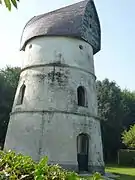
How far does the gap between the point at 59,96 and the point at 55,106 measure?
66 centimetres

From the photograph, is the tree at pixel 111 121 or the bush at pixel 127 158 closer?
the bush at pixel 127 158

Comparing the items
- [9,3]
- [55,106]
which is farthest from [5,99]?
[9,3]

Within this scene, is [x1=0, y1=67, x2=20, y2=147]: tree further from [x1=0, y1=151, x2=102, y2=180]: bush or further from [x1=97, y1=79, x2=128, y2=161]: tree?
[x1=0, y1=151, x2=102, y2=180]: bush

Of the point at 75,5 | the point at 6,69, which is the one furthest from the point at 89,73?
the point at 6,69

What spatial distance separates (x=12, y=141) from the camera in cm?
1706

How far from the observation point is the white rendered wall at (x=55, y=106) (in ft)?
53.0

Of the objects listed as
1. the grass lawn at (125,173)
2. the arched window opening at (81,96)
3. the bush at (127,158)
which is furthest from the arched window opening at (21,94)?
the bush at (127,158)

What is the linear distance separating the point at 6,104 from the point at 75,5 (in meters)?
14.2

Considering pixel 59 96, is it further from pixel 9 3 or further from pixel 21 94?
pixel 9 3

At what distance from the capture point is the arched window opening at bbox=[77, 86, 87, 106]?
1800cm

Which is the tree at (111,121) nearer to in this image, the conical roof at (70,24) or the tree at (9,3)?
the conical roof at (70,24)

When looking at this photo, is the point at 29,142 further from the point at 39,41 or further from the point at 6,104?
the point at 6,104

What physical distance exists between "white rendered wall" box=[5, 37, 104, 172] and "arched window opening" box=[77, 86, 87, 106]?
0.27 meters

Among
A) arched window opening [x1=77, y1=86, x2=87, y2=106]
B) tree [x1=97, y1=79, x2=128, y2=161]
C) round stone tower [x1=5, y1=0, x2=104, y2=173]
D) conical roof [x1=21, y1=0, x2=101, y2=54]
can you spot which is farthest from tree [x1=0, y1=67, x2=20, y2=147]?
arched window opening [x1=77, y1=86, x2=87, y2=106]
